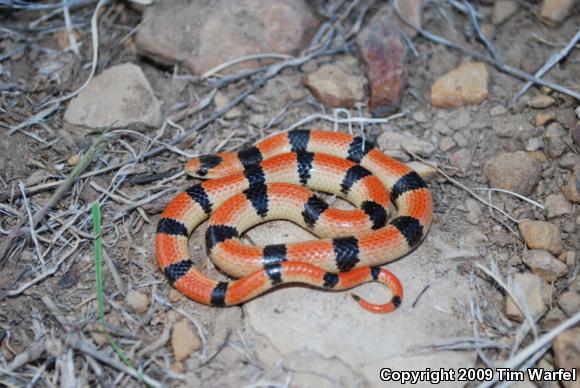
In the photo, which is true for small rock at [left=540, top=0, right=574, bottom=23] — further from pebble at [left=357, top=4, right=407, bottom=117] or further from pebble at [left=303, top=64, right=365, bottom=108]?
pebble at [left=303, top=64, right=365, bottom=108]

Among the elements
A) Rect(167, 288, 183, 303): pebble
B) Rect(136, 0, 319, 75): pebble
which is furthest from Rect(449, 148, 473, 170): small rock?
Rect(167, 288, 183, 303): pebble

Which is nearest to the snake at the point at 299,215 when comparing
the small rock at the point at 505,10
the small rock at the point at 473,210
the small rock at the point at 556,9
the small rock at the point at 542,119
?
the small rock at the point at 473,210

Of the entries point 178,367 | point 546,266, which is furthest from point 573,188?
point 178,367

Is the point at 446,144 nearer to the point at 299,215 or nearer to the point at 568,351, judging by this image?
the point at 299,215

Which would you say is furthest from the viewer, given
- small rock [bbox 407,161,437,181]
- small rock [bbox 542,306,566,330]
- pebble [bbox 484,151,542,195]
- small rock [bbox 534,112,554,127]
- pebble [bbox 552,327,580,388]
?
small rock [bbox 534,112,554,127]

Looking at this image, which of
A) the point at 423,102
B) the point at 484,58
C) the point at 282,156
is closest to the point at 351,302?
the point at 282,156

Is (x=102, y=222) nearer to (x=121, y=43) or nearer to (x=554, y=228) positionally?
(x=121, y=43)
